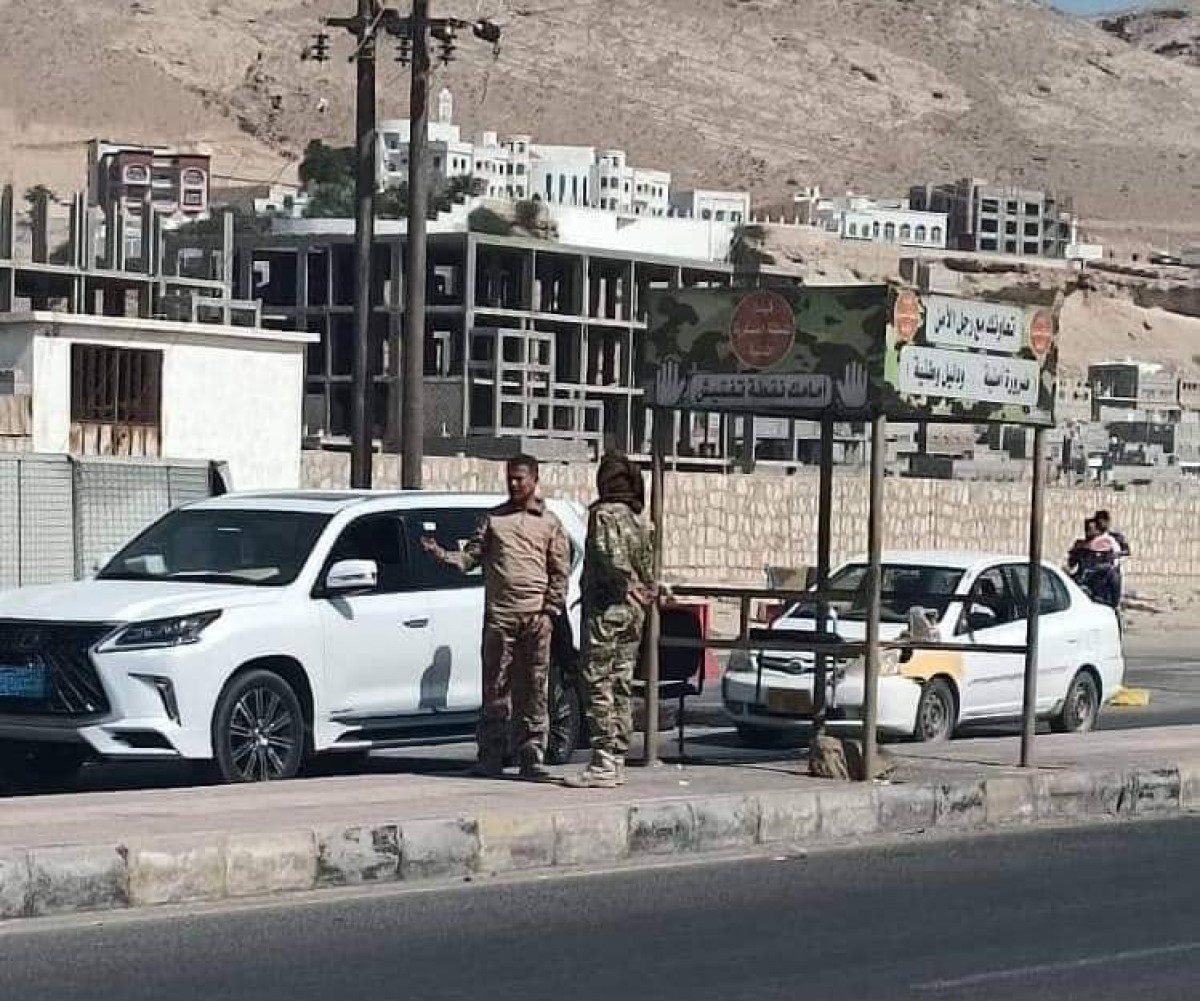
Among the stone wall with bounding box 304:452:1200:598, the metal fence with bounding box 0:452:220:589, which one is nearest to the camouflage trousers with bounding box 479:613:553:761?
the metal fence with bounding box 0:452:220:589

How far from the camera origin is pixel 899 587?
66.7 ft

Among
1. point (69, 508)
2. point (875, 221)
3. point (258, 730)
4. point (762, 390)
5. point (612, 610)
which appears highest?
point (875, 221)

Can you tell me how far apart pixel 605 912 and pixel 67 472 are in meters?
14.2

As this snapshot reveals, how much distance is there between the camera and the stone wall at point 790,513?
1769 inches

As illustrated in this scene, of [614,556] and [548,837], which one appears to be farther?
[614,556]

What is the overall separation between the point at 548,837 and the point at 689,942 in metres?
2.06

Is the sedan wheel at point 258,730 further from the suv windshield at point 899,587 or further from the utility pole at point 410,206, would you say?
the utility pole at point 410,206

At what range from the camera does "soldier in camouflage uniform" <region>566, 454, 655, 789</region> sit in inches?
542

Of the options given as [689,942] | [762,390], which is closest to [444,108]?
[762,390]

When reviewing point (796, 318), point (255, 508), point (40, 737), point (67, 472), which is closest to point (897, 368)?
point (796, 318)

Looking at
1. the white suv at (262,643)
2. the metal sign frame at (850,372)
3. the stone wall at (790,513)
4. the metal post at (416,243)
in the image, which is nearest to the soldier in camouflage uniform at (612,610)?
the metal sign frame at (850,372)

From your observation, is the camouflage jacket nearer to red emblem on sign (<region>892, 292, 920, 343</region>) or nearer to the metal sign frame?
the metal sign frame

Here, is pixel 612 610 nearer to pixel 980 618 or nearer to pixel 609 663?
pixel 609 663

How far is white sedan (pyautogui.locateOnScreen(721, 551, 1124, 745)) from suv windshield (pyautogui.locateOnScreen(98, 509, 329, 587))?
3.76m
